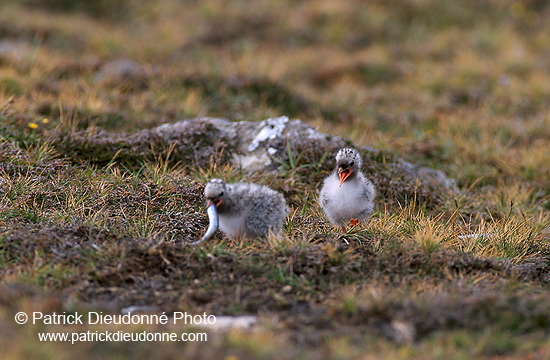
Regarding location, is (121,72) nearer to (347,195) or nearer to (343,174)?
(343,174)

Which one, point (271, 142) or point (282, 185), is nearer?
point (282, 185)

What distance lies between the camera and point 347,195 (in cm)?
629

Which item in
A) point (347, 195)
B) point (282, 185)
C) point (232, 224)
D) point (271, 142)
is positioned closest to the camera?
point (232, 224)

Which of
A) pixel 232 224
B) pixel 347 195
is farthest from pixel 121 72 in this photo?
pixel 232 224

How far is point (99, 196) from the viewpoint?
6488 mm

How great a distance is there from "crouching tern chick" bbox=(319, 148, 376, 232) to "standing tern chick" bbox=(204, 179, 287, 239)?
29.5 inches

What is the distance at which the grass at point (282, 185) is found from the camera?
4484 millimetres

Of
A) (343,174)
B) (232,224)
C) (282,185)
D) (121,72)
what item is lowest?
(121,72)

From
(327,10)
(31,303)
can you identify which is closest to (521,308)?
(31,303)

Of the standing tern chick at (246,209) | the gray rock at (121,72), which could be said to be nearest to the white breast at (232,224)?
the standing tern chick at (246,209)

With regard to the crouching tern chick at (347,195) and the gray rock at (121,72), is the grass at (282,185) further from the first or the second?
the crouching tern chick at (347,195)

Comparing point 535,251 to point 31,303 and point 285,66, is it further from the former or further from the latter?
point 285,66

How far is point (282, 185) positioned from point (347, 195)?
4.64 feet

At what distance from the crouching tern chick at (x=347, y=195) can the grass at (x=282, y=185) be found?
0.17 metres
